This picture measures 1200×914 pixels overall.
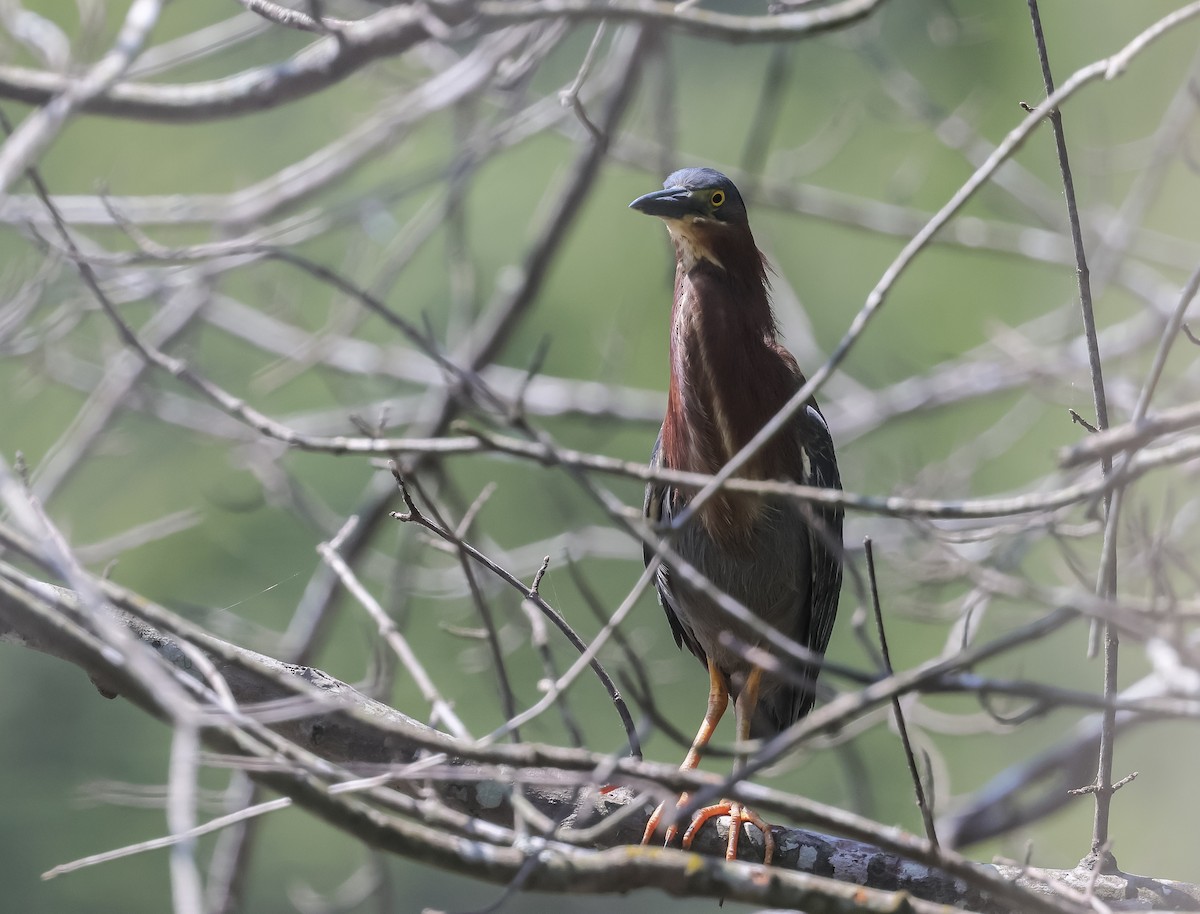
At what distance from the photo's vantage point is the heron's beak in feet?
8.32

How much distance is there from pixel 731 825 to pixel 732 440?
2.56ft

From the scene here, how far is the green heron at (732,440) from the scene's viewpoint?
2529 mm

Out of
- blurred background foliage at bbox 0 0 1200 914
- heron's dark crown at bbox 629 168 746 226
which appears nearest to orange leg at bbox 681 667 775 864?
blurred background foliage at bbox 0 0 1200 914

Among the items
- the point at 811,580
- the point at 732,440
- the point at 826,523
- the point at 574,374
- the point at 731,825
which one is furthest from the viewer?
the point at 574,374

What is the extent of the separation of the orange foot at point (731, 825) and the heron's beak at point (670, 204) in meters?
1.22

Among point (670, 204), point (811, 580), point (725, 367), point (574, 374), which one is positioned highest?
point (574, 374)

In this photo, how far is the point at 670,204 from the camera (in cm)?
256

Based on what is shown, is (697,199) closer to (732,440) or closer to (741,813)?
(732,440)

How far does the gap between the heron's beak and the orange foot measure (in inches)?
48.0

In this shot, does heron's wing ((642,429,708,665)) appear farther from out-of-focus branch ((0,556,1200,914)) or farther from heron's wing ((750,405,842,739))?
out-of-focus branch ((0,556,1200,914))

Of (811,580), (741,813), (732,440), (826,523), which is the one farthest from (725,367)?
(741,813)

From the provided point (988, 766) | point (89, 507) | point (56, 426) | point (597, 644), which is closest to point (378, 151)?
point (597, 644)

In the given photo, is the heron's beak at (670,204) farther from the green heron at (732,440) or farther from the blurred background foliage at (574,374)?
the blurred background foliage at (574,374)

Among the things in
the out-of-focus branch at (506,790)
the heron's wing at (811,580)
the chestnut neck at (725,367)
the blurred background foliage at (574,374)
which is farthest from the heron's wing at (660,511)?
the out-of-focus branch at (506,790)
